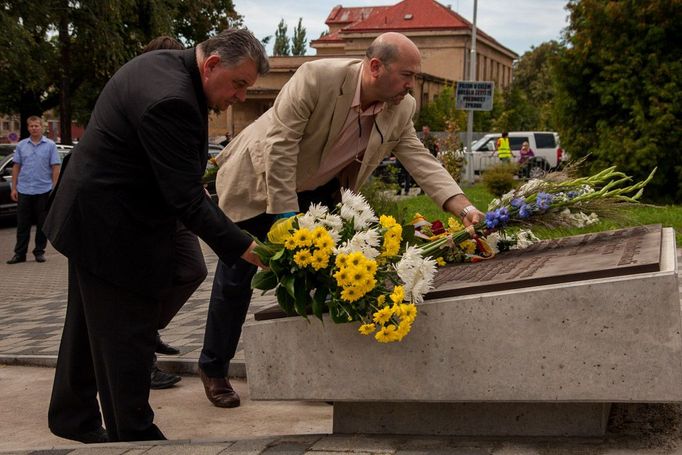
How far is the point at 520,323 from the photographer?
3377 mm

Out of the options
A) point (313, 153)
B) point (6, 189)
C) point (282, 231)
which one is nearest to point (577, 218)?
point (313, 153)

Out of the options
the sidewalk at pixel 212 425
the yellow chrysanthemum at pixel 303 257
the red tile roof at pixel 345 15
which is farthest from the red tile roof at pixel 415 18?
the yellow chrysanthemum at pixel 303 257

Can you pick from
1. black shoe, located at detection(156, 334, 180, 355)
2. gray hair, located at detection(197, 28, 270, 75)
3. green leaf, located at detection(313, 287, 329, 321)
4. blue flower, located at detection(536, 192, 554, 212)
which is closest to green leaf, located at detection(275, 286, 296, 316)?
green leaf, located at detection(313, 287, 329, 321)

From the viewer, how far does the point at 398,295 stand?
342 cm

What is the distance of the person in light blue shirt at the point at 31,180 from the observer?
12.3 meters

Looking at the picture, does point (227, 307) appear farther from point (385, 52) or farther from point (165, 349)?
point (385, 52)

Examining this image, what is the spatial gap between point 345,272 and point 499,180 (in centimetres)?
1679

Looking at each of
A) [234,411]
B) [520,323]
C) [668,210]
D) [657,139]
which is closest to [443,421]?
[520,323]

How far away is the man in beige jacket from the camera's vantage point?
4.27 m

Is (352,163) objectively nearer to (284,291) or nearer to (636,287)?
(284,291)

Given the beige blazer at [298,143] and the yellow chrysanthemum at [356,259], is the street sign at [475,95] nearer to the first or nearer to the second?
the beige blazer at [298,143]

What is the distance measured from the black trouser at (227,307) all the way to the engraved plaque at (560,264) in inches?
37.8

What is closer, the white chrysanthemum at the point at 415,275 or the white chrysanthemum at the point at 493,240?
the white chrysanthemum at the point at 415,275

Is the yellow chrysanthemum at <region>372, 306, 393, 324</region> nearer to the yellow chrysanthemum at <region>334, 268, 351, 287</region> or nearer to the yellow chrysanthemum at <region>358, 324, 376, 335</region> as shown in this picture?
the yellow chrysanthemum at <region>358, 324, 376, 335</region>
